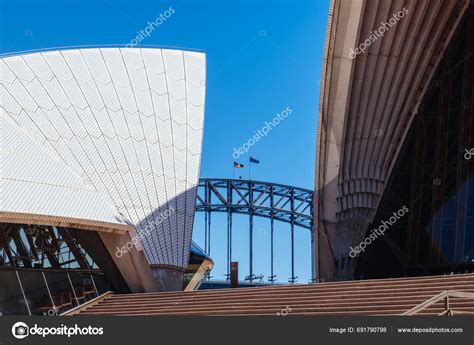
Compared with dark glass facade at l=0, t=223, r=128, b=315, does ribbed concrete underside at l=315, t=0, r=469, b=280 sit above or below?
above

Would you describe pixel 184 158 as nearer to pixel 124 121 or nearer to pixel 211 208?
pixel 124 121

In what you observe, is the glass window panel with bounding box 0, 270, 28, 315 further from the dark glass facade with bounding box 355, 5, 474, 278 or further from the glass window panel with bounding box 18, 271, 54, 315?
the dark glass facade with bounding box 355, 5, 474, 278

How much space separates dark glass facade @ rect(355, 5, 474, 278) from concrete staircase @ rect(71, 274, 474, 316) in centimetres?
679

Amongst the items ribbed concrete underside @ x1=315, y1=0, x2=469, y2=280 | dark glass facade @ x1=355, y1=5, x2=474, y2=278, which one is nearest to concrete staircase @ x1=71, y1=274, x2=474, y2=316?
dark glass facade @ x1=355, y1=5, x2=474, y2=278

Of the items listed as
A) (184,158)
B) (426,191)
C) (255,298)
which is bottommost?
(255,298)

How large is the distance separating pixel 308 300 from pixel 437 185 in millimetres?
9060

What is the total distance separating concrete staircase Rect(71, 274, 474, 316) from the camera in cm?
1347

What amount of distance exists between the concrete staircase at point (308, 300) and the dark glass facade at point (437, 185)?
679 cm

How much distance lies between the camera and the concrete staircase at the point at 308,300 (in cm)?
1347

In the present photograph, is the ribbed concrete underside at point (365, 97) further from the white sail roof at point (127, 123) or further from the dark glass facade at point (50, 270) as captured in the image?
the dark glass facade at point (50, 270)

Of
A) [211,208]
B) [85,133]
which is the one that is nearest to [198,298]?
[85,133]

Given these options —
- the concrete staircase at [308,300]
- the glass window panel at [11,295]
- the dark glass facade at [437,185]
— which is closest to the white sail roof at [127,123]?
the concrete staircase at [308,300]

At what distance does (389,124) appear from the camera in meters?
24.2

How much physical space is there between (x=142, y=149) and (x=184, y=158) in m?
1.98
